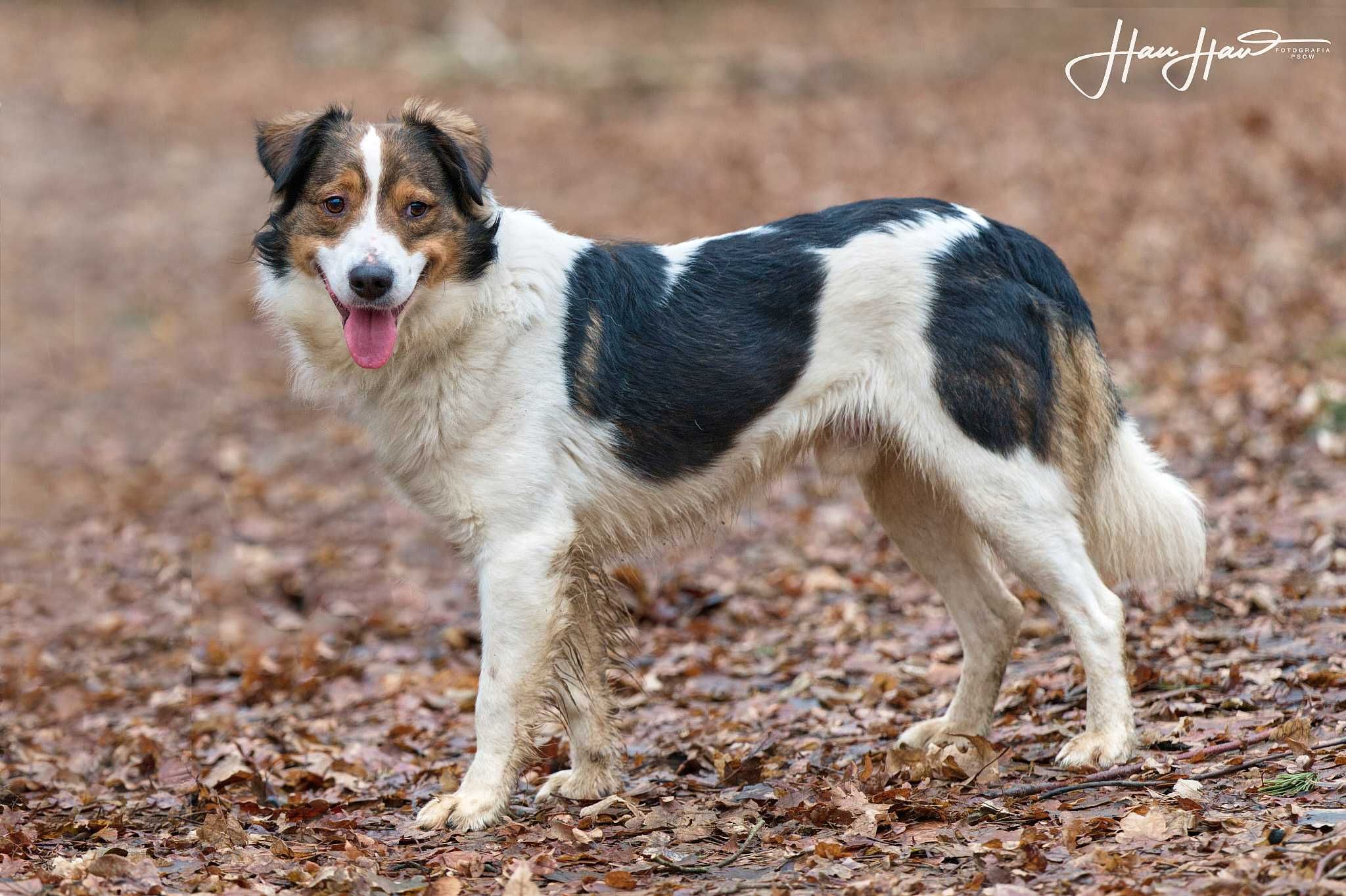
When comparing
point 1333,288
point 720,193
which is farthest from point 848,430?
point 720,193

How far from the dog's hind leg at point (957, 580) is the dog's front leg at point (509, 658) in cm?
146

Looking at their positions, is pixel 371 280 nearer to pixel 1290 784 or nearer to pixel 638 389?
pixel 638 389

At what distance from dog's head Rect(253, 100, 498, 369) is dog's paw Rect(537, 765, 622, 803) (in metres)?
1.68

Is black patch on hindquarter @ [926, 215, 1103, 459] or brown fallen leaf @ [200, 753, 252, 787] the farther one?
brown fallen leaf @ [200, 753, 252, 787]

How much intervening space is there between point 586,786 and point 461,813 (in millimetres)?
599

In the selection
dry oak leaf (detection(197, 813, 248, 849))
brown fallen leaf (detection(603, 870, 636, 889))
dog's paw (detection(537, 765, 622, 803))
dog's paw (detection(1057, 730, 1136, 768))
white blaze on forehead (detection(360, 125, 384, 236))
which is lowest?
dry oak leaf (detection(197, 813, 248, 849))

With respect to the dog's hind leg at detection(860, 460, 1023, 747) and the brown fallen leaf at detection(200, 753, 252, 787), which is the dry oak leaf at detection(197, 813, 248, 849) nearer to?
the brown fallen leaf at detection(200, 753, 252, 787)

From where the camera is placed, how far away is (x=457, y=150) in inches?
177

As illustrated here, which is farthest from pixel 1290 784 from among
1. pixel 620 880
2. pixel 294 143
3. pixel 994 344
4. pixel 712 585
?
pixel 712 585

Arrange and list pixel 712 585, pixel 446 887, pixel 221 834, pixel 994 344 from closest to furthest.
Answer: pixel 446 887
pixel 221 834
pixel 994 344
pixel 712 585

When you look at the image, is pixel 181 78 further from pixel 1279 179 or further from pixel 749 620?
pixel 749 620

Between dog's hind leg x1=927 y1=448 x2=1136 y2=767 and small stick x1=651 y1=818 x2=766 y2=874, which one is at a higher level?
dog's hind leg x1=927 y1=448 x2=1136 y2=767

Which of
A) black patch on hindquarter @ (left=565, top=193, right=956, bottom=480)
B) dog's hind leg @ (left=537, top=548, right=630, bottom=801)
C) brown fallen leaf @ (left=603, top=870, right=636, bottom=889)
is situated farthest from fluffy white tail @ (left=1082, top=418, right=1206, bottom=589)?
brown fallen leaf @ (left=603, top=870, right=636, bottom=889)

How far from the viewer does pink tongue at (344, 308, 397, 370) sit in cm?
437
